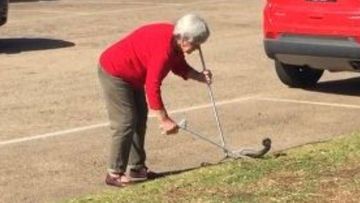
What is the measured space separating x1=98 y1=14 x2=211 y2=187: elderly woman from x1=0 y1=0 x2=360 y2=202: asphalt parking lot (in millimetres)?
291

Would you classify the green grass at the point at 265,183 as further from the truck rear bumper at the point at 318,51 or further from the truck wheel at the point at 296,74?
the truck wheel at the point at 296,74

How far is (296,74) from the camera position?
1111cm

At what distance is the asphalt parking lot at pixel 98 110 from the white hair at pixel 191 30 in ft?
4.15

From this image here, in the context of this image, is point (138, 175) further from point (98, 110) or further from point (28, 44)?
point (28, 44)

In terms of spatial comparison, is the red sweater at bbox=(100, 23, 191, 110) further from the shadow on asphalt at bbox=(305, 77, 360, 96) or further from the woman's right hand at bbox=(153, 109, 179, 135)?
the shadow on asphalt at bbox=(305, 77, 360, 96)

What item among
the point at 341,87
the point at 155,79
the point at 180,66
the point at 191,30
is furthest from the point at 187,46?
the point at 341,87

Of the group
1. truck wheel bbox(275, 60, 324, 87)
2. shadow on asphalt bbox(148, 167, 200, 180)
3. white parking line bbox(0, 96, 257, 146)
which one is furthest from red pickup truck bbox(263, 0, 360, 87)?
shadow on asphalt bbox(148, 167, 200, 180)

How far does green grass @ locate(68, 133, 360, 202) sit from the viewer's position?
244 inches

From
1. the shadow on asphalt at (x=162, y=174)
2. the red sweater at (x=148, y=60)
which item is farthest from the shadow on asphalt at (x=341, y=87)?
the red sweater at (x=148, y=60)

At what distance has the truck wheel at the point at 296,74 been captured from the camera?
11078 millimetres

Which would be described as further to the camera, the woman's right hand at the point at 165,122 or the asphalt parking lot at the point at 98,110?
the asphalt parking lot at the point at 98,110

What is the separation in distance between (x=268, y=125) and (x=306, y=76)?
2331 millimetres

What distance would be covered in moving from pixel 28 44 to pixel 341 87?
6220 mm

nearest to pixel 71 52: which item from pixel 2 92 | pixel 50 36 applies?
pixel 50 36
